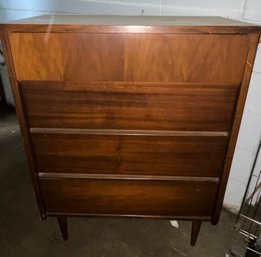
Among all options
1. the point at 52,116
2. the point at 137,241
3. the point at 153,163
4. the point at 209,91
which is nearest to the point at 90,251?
the point at 137,241

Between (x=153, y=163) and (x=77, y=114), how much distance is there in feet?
1.13

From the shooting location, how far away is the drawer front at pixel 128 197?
3.42ft

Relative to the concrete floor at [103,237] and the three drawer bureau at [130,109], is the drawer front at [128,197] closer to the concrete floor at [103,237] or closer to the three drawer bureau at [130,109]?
the three drawer bureau at [130,109]

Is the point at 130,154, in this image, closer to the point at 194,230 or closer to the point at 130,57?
the point at 130,57

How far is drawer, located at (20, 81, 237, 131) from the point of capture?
82 cm

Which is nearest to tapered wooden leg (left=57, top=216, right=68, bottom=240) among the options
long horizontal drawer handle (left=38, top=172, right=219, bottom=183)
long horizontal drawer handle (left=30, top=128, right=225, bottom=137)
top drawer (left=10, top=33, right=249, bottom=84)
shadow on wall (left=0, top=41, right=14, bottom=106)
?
long horizontal drawer handle (left=38, top=172, right=219, bottom=183)

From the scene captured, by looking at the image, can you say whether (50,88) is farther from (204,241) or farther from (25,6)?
(25,6)

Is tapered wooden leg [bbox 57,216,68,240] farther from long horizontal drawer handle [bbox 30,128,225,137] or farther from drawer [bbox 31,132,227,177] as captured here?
A: long horizontal drawer handle [bbox 30,128,225,137]

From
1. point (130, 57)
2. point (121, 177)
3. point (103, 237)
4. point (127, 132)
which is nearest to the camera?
point (130, 57)

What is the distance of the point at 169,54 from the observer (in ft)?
2.48

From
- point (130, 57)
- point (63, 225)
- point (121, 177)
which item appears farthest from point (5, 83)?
point (130, 57)

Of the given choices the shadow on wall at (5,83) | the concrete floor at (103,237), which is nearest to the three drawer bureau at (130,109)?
the concrete floor at (103,237)

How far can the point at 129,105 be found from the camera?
2.81 feet

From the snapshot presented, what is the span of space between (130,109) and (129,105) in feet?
0.05
